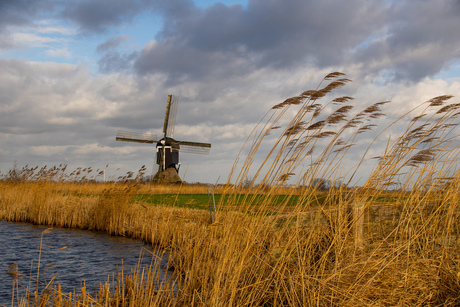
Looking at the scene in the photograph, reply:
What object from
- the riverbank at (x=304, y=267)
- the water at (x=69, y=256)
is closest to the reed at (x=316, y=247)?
the riverbank at (x=304, y=267)

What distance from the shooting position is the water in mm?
6637

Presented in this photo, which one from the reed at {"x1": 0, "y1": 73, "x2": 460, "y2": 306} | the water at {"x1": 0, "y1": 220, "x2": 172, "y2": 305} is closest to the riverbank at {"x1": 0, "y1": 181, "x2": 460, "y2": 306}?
the reed at {"x1": 0, "y1": 73, "x2": 460, "y2": 306}

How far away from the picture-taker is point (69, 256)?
333 inches

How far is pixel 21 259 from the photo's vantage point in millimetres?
8023

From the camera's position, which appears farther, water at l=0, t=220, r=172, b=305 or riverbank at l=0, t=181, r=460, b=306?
water at l=0, t=220, r=172, b=305

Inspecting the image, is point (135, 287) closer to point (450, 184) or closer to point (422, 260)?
point (422, 260)

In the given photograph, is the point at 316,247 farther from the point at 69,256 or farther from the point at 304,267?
the point at 69,256

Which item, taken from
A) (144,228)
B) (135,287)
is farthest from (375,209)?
(144,228)

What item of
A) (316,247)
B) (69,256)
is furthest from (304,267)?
(69,256)

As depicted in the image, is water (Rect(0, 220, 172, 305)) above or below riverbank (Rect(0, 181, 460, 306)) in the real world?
below

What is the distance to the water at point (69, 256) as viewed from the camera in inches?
261

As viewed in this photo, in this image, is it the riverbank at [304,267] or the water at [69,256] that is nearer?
the riverbank at [304,267]

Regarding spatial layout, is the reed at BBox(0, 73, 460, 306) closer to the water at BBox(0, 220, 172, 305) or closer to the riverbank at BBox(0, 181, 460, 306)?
the riverbank at BBox(0, 181, 460, 306)

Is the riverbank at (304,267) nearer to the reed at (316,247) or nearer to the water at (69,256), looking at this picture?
the reed at (316,247)
